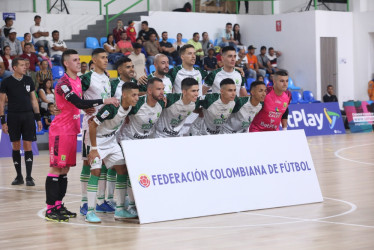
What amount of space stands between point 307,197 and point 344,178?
283 centimetres

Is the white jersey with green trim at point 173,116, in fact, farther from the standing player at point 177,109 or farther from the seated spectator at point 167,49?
the seated spectator at point 167,49

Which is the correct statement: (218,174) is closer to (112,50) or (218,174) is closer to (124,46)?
(124,46)

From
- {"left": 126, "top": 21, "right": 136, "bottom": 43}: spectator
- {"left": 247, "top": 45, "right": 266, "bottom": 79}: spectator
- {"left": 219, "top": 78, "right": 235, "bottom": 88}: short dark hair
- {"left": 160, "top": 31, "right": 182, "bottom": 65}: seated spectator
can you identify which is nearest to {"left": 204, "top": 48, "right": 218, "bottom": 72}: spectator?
{"left": 160, "top": 31, "right": 182, "bottom": 65}: seated spectator

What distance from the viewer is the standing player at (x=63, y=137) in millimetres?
8406

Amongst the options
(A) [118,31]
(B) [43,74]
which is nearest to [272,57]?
(A) [118,31]

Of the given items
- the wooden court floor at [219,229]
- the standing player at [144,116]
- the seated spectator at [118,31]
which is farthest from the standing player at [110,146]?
the seated spectator at [118,31]

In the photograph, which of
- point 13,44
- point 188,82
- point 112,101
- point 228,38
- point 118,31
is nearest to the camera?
point 112,101

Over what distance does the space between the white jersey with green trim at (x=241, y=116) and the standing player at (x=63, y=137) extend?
2.40m

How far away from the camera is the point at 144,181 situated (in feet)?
27.1

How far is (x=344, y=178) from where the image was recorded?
12047 mm

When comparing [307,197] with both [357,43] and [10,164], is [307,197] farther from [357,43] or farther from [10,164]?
[357,43]

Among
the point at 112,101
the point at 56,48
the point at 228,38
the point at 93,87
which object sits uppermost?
the point at 228,38

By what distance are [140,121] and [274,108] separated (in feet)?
8.31

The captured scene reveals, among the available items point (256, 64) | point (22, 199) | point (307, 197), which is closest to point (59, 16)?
point (256, 64)
